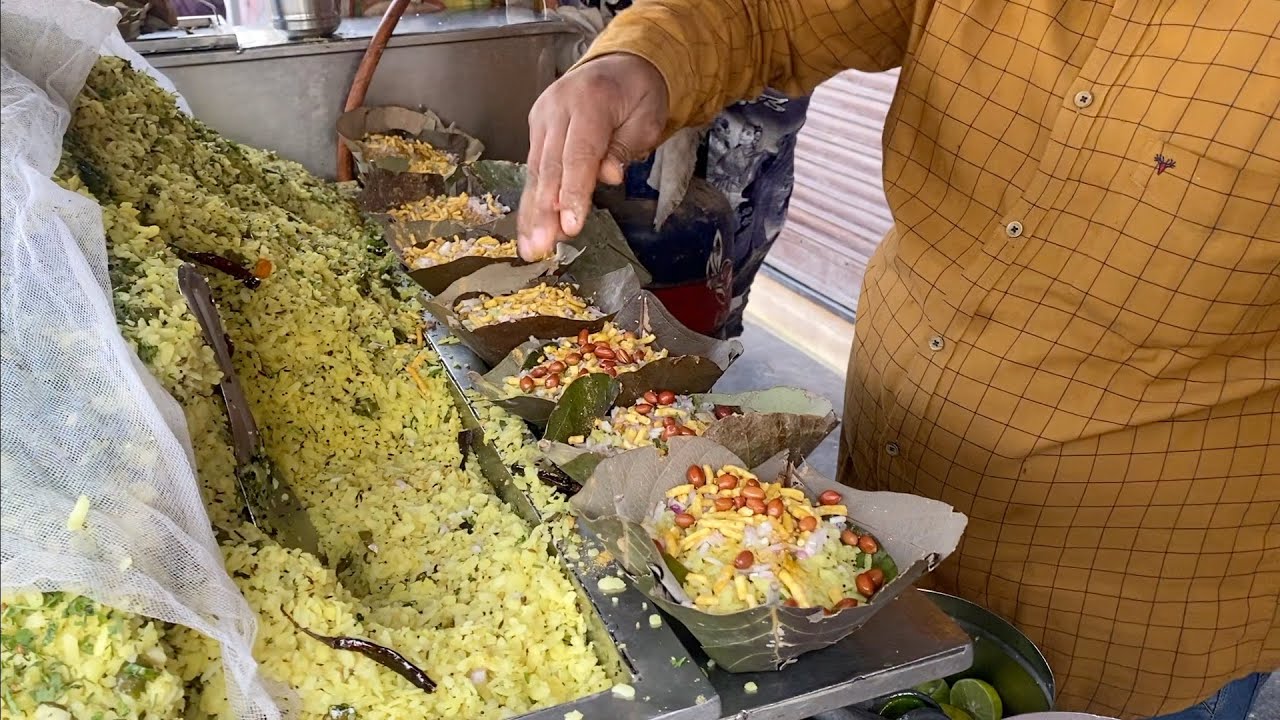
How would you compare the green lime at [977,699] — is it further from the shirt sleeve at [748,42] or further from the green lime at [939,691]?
the shirt sleeve at [748,42]

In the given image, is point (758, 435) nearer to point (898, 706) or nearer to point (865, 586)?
point (865, 586)

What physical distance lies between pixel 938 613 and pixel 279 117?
244 cm

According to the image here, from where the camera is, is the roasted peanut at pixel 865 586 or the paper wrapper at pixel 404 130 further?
the paper wrapper at pixel 404 130

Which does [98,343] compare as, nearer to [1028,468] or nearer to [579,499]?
[579,499]

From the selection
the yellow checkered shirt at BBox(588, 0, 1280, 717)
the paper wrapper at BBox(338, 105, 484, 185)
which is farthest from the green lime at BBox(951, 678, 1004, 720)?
the paper wrapper at BBox(338, 105, 484, 185)

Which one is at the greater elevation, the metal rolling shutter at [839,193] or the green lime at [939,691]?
the green lime at [939,691]

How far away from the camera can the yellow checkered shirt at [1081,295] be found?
144cm

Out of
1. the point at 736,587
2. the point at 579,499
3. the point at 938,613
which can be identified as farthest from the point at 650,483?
the point at 938,613

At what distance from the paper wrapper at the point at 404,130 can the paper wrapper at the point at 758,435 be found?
1.53 metres

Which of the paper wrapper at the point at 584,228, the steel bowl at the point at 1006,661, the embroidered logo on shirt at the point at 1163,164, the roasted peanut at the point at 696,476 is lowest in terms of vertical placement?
the steel bowl at the point at 1006,661

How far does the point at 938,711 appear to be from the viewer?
1.14 m

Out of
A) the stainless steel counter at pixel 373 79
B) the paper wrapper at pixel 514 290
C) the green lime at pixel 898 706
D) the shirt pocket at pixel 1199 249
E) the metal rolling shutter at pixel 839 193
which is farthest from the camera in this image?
the metal rolling shutter at pixel 839 193

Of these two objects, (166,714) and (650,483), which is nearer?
(166,714)

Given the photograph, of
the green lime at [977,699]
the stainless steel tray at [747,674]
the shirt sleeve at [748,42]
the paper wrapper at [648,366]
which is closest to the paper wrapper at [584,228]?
the paper wrapper at [648,366]
